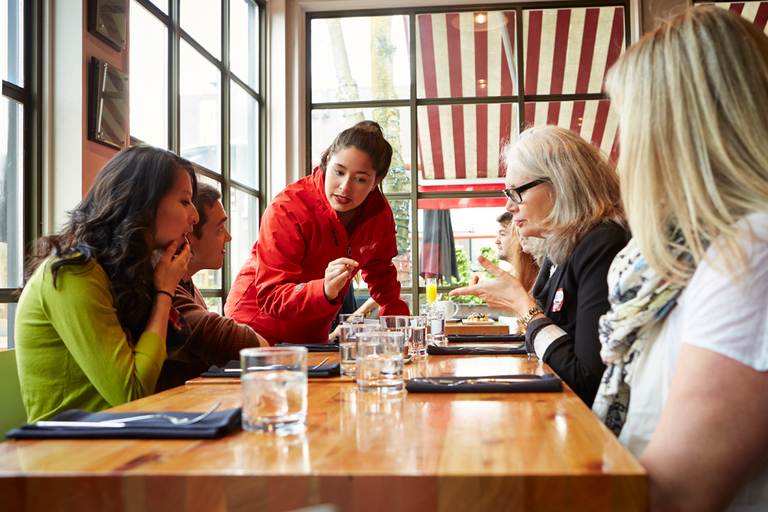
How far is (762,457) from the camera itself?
827mm

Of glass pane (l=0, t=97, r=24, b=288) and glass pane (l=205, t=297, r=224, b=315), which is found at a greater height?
glass pane (l=0, t=97, r=24, b=288)

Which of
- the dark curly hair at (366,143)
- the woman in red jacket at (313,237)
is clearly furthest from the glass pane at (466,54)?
the dark curly hair at (366,143)

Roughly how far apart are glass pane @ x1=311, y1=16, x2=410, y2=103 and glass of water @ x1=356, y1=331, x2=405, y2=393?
505 centimetres

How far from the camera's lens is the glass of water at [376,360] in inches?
48.4

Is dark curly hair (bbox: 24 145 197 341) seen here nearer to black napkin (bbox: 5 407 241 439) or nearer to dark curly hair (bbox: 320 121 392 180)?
black napkin (bbox: 5 407 241 439)

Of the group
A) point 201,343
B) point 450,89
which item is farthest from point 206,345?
point 450,89

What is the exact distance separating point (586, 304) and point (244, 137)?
4418 mm

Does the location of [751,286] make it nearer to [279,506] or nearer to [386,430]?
[386,430]

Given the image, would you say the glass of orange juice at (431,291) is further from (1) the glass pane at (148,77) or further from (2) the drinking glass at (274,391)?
(2) the drinking glass at (274,391)

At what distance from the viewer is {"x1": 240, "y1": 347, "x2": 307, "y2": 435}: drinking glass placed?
0.90m

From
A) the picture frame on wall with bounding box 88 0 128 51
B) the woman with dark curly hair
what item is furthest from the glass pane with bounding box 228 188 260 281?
the woman with dark curly hair

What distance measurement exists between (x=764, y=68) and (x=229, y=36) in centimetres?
461

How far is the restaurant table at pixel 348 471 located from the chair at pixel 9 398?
836 mm

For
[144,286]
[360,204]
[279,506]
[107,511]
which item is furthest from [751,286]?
[360,204]
